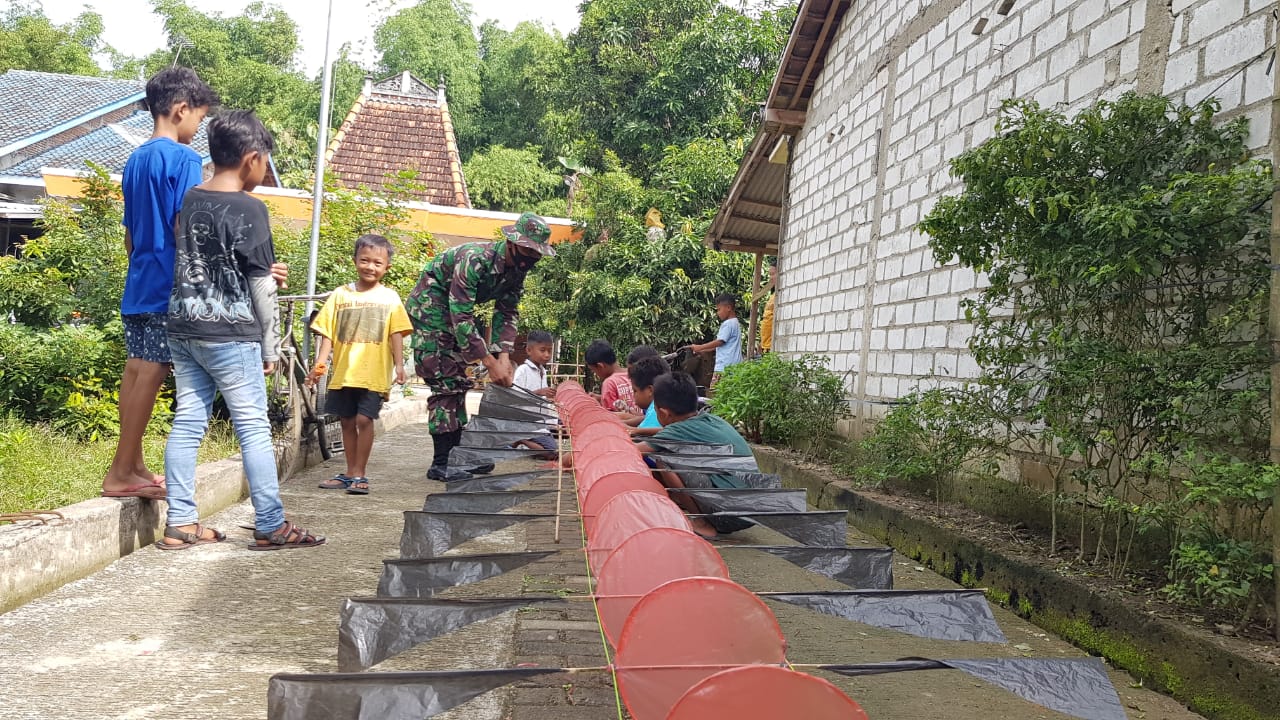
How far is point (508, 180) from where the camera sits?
27.5m

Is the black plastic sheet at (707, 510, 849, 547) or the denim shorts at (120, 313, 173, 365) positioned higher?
the denim shorts at (120, 313, 173, 365)

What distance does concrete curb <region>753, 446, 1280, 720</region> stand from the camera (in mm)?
2697

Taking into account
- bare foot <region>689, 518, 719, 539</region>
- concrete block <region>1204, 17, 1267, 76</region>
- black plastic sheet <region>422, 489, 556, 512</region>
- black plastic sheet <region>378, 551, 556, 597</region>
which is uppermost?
concrete block <region>1204, 17, 1267, 76</region>

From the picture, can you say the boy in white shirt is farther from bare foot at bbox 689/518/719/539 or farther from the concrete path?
the concrete path

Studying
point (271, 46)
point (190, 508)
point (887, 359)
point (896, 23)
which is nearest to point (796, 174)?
point (896, 23)

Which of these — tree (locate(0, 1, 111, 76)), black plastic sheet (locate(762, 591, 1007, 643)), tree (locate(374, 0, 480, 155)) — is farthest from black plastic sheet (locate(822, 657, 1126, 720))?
tree (locate(0, 1, 111, 76))

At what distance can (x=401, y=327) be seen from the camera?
19.4 feet

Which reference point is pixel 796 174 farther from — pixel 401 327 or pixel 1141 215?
pixel 1141 215

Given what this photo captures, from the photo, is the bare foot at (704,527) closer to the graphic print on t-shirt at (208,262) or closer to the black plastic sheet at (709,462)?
the black plastic sheet at (709,462)

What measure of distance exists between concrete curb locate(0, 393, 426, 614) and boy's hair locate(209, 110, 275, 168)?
148 cm

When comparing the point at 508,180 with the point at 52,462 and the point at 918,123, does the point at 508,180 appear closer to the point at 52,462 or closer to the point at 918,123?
the point at 918,123

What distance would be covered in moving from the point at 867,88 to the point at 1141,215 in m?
5.13

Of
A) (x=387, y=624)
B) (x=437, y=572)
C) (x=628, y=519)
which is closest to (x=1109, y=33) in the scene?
(x=628, y=519)

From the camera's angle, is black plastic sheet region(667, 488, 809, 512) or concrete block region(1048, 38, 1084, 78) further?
concrete block region(1048, 38, 1084, 78)
